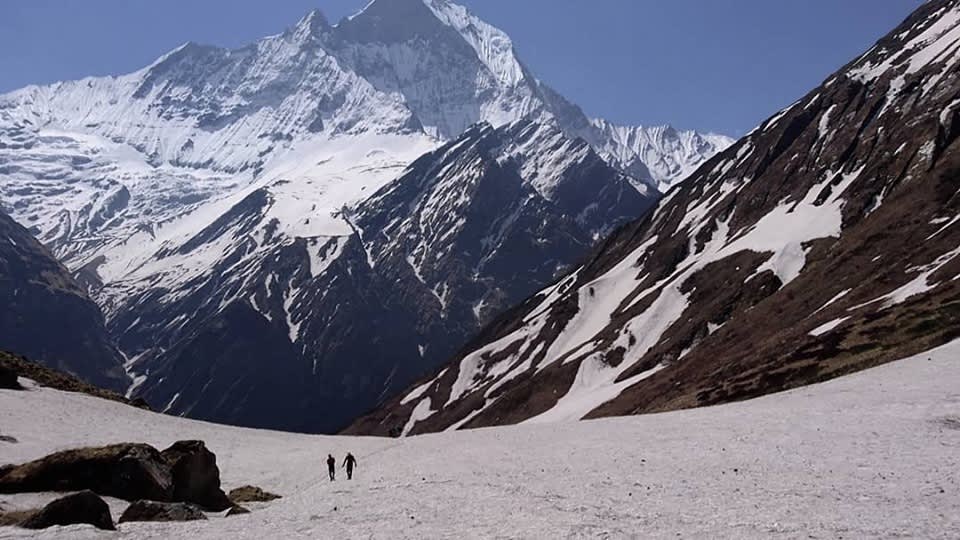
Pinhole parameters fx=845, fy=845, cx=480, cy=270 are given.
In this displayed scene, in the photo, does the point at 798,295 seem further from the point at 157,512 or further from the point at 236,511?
the point at 157,512

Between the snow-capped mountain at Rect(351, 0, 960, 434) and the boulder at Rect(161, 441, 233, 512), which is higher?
the snow-capped mountain at Rect(351, 0, 960, 434)

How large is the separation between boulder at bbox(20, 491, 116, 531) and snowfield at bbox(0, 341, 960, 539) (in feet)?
2.91

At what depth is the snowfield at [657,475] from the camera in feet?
93.0

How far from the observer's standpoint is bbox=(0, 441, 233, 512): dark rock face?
43.3 metres

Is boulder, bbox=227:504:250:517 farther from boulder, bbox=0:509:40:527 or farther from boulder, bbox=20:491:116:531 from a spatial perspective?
boulder, bbox=0:509:40:527

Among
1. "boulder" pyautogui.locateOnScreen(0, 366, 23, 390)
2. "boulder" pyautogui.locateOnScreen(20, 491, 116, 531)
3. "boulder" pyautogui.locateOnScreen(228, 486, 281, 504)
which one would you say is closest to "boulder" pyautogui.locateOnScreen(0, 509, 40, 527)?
"boulder" pyautogui.locateOnScreen(20, 491, 116, 531)

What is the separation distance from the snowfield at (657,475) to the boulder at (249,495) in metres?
2.30

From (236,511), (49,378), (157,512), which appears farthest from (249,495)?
(49,378)

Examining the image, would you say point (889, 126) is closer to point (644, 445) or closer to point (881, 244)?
point (881, 244)

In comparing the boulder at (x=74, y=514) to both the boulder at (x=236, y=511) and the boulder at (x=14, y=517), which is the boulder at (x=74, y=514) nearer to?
the boulder at (x=14, y=517)

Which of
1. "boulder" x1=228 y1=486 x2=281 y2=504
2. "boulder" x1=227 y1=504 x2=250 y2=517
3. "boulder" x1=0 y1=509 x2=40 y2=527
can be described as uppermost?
"boulder" x1=228 y1=486 x2=281 y2=504

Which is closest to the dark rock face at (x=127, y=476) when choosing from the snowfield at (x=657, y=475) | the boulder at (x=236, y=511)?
the snowfield at (x=657, y=475)

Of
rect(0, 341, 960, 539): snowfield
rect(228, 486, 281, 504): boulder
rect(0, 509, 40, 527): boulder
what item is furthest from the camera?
rect(228, 486, 281, 504): boulder

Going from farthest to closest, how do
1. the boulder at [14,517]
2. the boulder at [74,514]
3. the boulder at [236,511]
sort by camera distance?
the boulder at [236,511] → the boulder at [14,517] → the boulder at [74,514]
